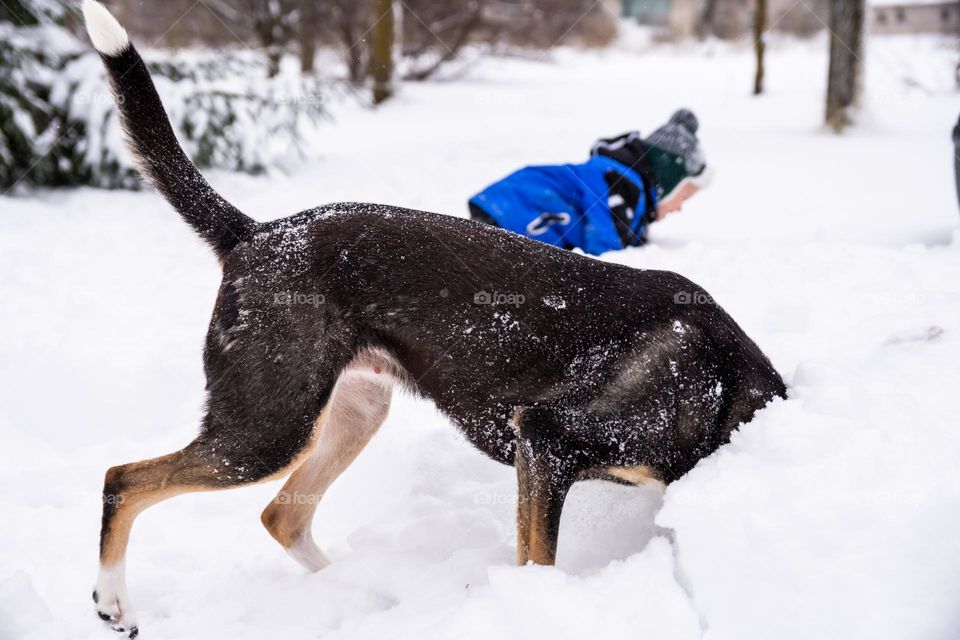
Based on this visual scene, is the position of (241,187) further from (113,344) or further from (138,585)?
(138,585)

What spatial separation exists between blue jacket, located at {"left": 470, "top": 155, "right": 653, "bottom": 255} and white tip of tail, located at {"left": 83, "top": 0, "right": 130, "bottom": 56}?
2818 millimetres

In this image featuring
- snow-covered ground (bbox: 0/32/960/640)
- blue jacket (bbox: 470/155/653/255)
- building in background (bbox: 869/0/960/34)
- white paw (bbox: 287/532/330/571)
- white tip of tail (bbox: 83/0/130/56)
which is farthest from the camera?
building in background (bbox: 869/0/960/34)

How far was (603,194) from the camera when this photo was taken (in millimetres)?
5340

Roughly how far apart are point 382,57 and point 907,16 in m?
32.0

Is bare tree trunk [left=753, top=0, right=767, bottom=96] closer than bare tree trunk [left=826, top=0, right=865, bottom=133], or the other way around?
bare tree trunk [left=826, top=0, right=865, bottom=133]

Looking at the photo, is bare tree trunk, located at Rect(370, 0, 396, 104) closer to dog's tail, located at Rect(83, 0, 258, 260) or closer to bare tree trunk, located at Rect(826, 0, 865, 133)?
bare tree trunk, located at Rect(826, 0, 865, 133)

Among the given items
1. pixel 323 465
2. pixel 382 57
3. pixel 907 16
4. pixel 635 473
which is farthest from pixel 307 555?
pixel 907 16

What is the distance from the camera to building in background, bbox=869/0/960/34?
35100 millimetres

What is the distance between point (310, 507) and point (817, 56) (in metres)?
26.6

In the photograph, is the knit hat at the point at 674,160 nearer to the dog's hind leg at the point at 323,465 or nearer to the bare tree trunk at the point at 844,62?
the dog's hind leg at the point at 323,465

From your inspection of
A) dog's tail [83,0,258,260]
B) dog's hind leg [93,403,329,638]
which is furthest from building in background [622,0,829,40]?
dog's hind leg [93,403,329,638]

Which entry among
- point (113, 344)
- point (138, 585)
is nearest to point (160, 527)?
point (138, 585)

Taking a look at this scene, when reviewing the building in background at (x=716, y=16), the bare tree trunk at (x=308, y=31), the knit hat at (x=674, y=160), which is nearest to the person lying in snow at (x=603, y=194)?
the knit hat at (x=674, y=160)

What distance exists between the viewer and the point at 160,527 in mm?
3266
